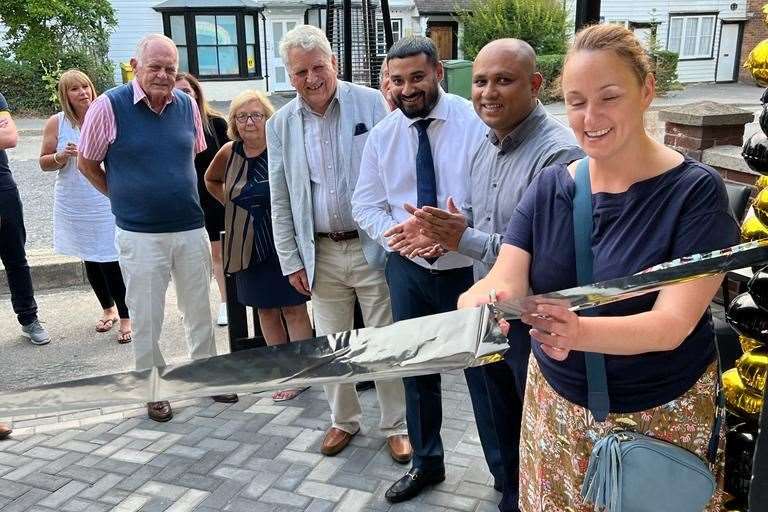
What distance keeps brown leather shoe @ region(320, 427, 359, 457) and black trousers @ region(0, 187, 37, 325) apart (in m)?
3.04

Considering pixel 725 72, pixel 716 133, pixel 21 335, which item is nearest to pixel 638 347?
pixel 716 133

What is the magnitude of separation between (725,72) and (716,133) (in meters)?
29.6

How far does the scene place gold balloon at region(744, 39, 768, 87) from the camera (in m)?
2.01

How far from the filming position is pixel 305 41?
3.29 m

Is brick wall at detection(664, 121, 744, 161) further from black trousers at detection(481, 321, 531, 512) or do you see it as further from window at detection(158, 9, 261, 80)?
window at detection(158, 9, 261, 80)

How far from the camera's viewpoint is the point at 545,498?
1.91 metres

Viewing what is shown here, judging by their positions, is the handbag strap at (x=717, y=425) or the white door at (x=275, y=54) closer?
the handbag strap at (x=717, y=425)

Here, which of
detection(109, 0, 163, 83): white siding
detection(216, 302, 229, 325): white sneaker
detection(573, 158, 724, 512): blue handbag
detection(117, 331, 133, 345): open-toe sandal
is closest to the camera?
detection(573, 158, 724, 512): blue handbag

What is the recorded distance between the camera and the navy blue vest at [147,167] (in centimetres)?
390

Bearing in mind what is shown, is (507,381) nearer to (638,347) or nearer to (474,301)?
(474,301)

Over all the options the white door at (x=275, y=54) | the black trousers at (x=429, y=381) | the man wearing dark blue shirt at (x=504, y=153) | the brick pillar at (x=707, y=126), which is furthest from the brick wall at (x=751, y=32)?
the man wearing dark blue shirt at (x=504, y=153)

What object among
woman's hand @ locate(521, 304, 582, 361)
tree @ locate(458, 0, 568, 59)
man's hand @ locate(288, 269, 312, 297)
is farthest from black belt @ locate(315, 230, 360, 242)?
tree @ locate(458, 0, 568, 59)

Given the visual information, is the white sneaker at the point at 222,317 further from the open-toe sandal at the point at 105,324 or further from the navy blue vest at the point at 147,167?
the navy blue vest at the point at 147,167

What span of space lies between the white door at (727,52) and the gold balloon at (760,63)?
32146 millimetres
